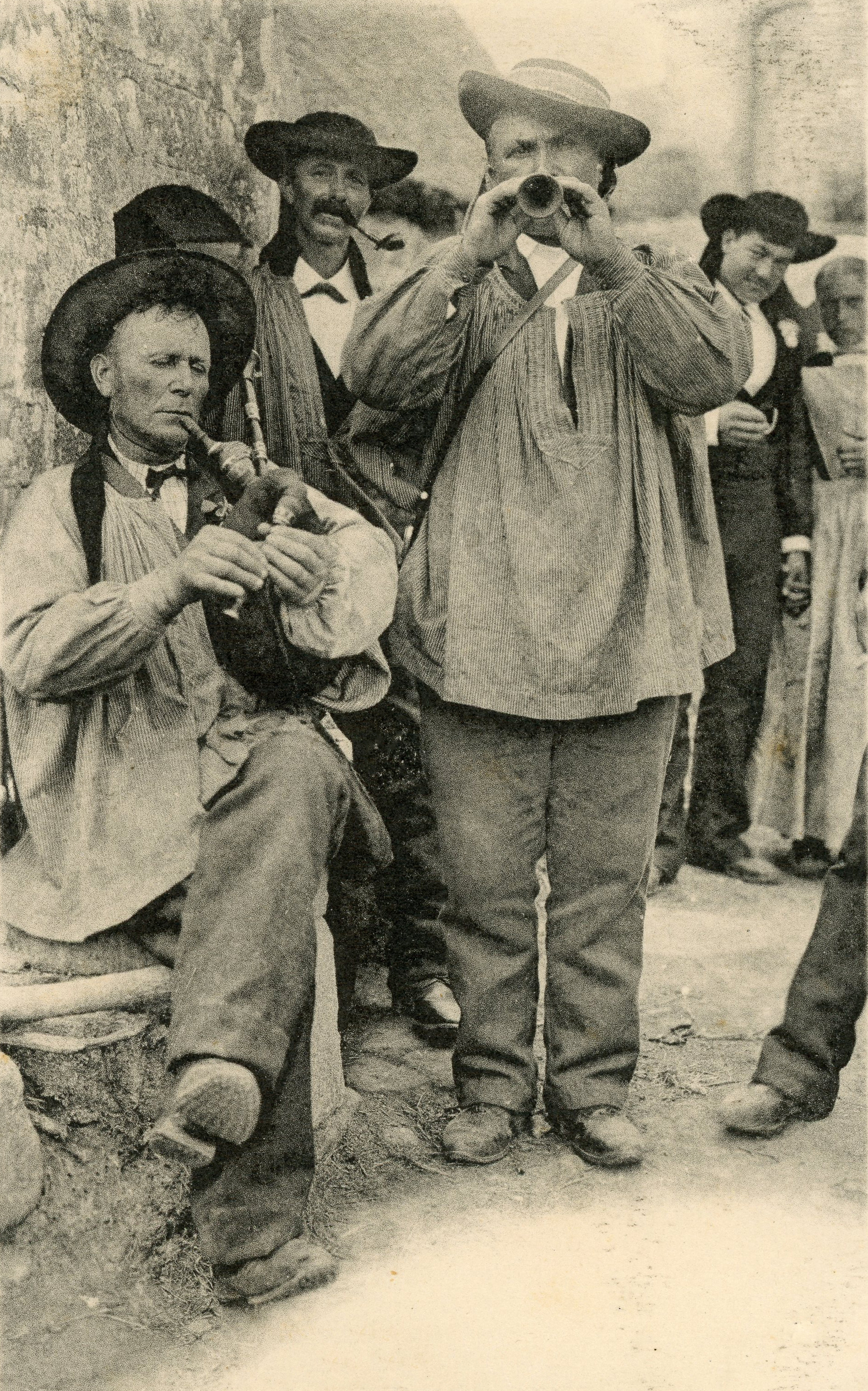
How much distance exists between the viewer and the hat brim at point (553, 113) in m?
2.71

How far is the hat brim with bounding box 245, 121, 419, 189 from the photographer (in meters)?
3.35

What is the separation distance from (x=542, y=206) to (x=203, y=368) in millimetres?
728

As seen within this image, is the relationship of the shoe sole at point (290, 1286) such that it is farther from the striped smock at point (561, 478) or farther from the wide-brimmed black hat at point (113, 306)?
the wide-brimmed black hat at point (113, 306)

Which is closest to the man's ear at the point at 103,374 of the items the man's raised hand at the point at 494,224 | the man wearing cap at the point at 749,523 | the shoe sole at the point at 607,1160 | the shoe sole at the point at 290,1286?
the man's raised hand at the point at 494,224

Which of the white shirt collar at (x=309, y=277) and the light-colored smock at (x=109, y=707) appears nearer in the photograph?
the light-colored smock at (x=109, y=707)

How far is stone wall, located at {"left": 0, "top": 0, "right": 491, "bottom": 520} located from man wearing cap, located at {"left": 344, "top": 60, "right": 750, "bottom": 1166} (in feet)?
2.09

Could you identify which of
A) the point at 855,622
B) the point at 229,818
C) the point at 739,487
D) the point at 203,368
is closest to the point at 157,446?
the point at 203,368

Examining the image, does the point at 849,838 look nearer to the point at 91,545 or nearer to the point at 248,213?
the point at 91,545

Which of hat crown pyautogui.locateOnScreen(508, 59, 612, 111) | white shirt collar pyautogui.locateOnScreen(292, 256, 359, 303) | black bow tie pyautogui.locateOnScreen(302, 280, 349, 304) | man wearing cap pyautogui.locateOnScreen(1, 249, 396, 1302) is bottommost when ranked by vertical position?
man wearing cap pyautogui.locateOnScreen(1, 249, 396, 1302)

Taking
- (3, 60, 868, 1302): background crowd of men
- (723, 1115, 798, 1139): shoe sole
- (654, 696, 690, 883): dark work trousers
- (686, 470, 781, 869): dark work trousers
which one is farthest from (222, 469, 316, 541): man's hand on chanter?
(686, 470, 781, 869): dark work trousers

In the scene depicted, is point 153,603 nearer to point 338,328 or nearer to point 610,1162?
point 338,328

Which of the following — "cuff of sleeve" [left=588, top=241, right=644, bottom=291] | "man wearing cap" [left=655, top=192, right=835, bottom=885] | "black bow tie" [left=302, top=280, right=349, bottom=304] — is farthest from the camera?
"man wearing cap" [left=655, top=192, right=835, bottom=885]

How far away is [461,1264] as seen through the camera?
2473 millimetres

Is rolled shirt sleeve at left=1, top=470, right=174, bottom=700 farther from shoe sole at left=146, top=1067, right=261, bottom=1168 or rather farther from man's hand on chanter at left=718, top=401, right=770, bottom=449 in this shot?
man's hand on chanter at left=718, top=401, right=770, bottom=449
